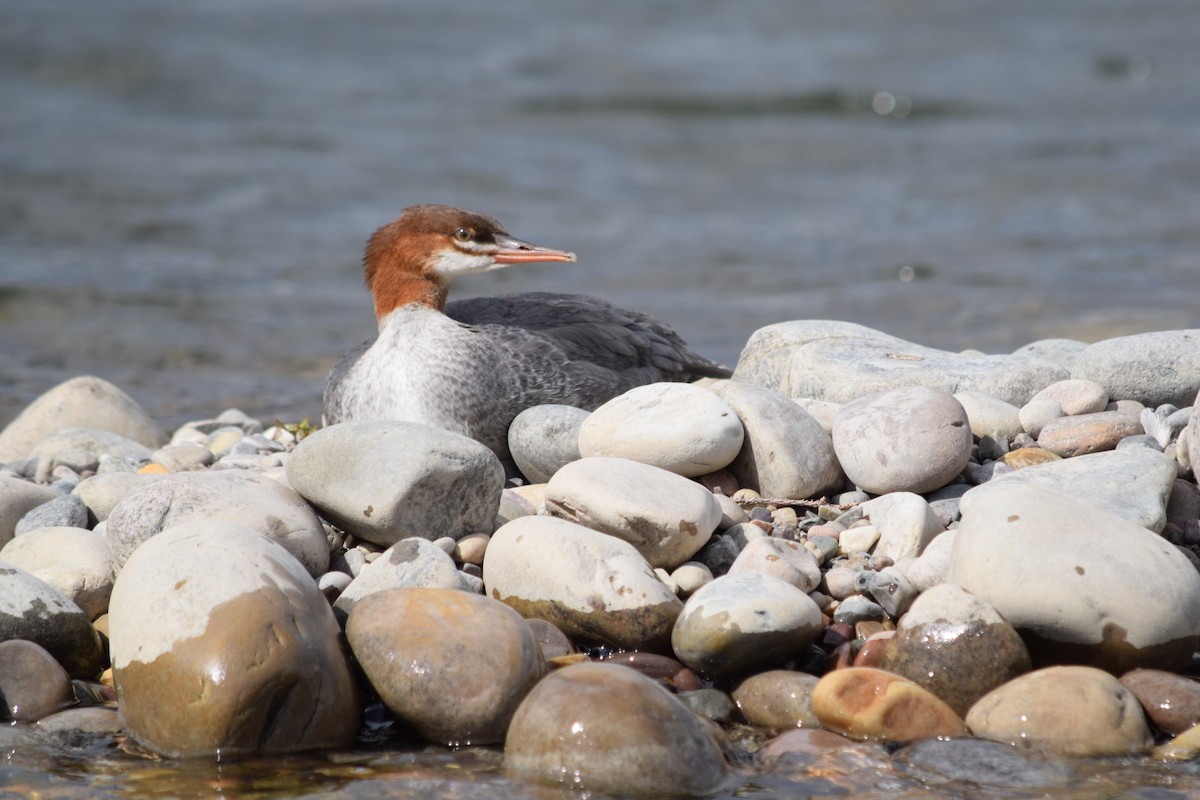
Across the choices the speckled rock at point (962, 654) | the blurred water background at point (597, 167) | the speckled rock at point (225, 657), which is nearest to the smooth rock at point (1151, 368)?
the speckled rock at point (962, 654)

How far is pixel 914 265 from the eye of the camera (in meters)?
11.8

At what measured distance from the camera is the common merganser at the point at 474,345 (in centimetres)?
543

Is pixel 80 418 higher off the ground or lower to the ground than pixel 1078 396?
lower

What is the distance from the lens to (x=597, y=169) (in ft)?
54.2

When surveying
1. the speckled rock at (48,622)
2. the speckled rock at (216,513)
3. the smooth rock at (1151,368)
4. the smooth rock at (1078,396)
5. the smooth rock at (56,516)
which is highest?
the smooth rock at (1151,368)

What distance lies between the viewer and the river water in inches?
399

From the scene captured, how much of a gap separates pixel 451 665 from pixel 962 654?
4.47ft

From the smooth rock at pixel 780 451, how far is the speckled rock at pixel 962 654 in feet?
3.41

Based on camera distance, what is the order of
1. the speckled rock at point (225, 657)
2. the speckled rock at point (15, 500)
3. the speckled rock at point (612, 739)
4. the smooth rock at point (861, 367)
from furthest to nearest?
the smooth rock at point (861, 367) < the speckled rock at point (15, 500) < the speckled rock at point (225, 657) < the speckled rock at point (612, 739)

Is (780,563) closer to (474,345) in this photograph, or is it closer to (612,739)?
(612,739)

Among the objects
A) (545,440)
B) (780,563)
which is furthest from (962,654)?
(545,440)

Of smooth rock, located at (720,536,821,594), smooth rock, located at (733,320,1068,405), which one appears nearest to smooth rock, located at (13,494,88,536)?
smooth rock, located at (720,536,821,594)

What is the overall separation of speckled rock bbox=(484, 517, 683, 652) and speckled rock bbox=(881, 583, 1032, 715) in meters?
0.71

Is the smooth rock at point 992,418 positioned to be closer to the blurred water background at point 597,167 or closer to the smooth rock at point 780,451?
the smooth rock at point 780,451
